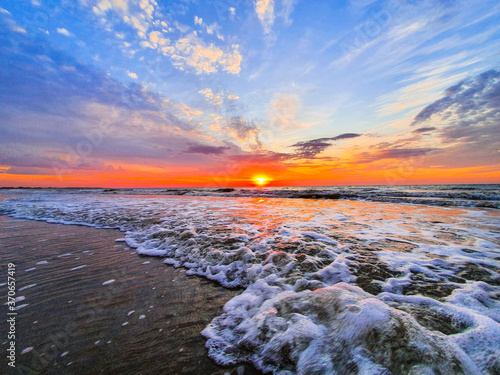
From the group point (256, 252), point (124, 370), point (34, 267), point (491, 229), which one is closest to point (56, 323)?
point (124, 370)

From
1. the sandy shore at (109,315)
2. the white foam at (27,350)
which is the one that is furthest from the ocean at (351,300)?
the white foam at (27,350)

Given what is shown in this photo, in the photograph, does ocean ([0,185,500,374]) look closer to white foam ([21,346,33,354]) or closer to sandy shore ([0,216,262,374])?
sandy shore ([0,216,262,374])

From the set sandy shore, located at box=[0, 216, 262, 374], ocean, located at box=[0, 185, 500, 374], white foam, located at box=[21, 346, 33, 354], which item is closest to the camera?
ocean, located at box=[0, 185, 500, 374]

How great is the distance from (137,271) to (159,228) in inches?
127

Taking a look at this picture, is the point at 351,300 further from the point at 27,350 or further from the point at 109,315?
the point at 27,350

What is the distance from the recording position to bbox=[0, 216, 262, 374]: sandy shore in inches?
78.8

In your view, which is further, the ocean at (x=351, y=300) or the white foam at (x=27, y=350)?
the white foam at (x=27, y=350)

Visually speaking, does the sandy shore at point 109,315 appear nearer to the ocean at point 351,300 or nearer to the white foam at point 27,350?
the white foam at point 27,350

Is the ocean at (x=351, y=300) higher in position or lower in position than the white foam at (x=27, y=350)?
higher

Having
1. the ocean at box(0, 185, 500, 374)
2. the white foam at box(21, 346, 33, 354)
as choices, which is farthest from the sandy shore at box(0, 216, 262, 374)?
the ocean at box(0, 185, 500, 374)

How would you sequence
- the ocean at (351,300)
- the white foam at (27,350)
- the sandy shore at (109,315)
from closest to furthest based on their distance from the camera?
the ocean at (351,300) → the sandy shore at (109,315) → the white foam at (27,350)

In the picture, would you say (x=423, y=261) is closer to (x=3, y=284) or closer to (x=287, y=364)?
(x=287, y=364)

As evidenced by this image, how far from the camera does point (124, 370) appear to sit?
6.28ft

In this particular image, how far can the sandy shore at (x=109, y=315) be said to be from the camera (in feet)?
6.56
